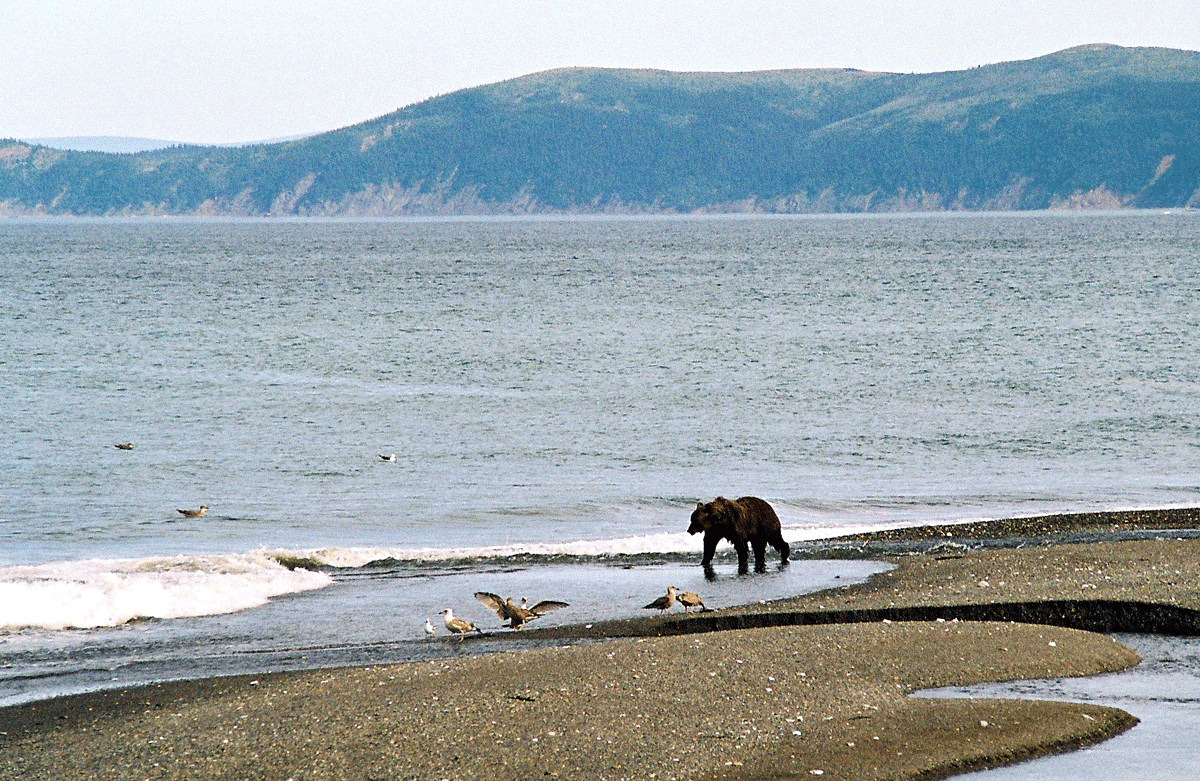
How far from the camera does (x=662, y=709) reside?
33.0 ft

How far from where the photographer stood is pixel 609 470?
28422 mm

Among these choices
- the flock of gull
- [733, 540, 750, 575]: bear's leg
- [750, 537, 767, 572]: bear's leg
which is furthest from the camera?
[750, 537, 767, 572]: bear's leg

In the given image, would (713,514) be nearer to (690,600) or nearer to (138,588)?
(690,600)

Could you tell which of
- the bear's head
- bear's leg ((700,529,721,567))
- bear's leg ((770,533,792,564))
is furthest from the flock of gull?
bear's leg ((770,533,792,564))

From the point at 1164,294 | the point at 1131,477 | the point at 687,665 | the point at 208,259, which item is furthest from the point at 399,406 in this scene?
the point at 208,259

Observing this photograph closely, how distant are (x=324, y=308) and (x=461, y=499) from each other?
174 feet

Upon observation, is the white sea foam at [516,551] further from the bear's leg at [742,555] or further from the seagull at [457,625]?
the seagull at [457,625]

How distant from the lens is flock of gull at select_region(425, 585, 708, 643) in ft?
43.9

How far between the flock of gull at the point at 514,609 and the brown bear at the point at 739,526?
7.55 feet

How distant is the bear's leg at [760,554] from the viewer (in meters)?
17.0

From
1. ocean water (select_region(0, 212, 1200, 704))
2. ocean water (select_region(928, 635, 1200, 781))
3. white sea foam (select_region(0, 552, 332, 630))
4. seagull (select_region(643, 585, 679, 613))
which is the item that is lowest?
ocean water (select_region(0, 212, 1200, 704))

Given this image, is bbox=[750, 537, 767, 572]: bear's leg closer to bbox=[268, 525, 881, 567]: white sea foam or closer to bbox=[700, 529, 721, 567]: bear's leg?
bbox=[700, 529, 721, 567]: bear's leg

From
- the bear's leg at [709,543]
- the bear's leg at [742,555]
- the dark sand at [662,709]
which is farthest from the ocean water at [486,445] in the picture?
the dark sand at [662,709]

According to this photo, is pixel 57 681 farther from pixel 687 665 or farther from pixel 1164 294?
pixel 1164 294
